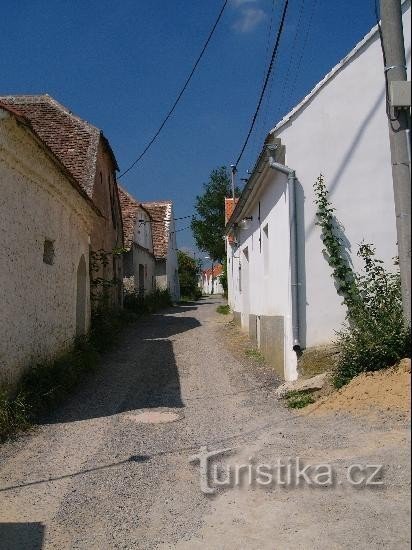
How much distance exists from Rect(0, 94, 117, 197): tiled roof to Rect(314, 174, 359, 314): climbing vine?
780cm

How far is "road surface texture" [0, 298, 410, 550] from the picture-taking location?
3889mm

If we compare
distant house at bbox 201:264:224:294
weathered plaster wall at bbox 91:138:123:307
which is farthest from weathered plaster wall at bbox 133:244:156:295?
distant house at bbox 201:264:224:294

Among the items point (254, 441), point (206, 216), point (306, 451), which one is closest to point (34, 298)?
point (254, 441)

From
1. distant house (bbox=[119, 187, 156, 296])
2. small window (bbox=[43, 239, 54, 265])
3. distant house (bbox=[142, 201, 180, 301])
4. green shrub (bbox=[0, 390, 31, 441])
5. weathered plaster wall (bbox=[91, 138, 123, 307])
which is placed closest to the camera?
green shrub (bbox=[0, 390, 31, 441])

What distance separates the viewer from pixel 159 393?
29.5ft

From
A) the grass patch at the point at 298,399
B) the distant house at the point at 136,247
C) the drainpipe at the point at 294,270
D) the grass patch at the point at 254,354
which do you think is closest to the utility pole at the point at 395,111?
the grass patch at the point at 298,399

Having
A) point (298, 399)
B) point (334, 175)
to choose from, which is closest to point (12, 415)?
point (298, 399)

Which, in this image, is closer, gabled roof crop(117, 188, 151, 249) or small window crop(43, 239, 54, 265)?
small window crop(43, 239, 54, 265)

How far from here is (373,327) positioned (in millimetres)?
7152

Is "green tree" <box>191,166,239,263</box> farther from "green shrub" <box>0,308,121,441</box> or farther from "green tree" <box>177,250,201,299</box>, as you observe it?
"green shrub" <box>0,308,121,441</box>

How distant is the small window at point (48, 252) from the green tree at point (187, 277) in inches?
1396

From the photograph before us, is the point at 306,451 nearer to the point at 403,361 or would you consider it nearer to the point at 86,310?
the point at 403,361

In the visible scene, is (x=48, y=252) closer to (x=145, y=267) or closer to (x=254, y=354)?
(x=254, y=354)

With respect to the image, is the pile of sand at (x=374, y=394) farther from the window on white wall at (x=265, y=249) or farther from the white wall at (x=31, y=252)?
the window on white wall at (x=265, y=249)
